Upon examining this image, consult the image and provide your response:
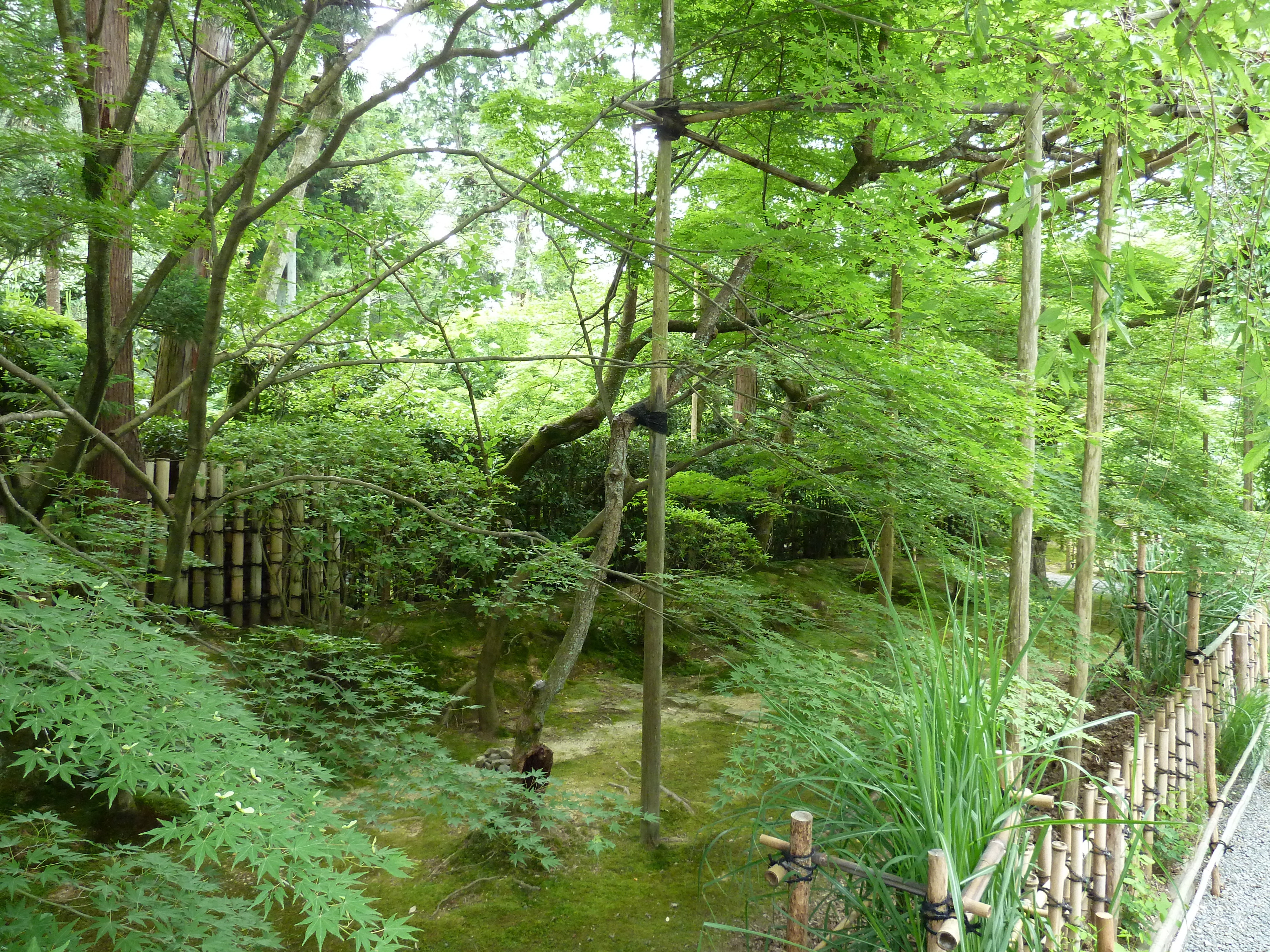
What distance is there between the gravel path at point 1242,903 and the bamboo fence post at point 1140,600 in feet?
4.00

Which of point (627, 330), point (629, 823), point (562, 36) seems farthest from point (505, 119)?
point (629, 823)

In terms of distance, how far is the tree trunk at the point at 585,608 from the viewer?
11.6 feet

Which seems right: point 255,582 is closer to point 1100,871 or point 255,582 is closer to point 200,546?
point 200,546

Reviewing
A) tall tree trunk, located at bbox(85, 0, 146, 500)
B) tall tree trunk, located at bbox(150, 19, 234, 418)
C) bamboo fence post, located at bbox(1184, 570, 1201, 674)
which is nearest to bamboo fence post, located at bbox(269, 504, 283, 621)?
tall tree trunk, located at bbox(85, 0, 146, 500)

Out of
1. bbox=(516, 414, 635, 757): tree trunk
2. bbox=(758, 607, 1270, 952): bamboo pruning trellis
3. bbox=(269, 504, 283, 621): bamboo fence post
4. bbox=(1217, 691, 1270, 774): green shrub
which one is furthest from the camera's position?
bbox=(269, 504, 283, 621): bamboo fence post

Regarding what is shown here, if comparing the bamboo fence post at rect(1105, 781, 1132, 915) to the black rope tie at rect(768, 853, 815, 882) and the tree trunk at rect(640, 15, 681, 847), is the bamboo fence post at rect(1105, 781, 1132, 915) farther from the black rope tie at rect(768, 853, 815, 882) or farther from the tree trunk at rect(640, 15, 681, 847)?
the tree trunk at rect(640, 15, 681, 847)

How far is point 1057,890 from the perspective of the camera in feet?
6.50

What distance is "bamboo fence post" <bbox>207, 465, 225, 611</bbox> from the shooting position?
425 cm

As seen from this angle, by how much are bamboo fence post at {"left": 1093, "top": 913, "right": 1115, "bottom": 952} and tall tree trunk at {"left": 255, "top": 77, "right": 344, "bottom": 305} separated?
281 centimetres

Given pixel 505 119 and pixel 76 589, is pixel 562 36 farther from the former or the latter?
pixel 76 589

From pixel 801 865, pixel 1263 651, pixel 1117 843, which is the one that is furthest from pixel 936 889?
pixel 1263 651

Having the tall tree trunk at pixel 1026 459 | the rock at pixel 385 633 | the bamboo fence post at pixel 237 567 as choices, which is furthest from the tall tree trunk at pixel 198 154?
the tall tree trunk at pixel 1026 459

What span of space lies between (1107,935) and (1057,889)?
14cm

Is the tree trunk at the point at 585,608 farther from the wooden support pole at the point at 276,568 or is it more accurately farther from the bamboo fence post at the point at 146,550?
the wooden support pole at the point at 276,568
